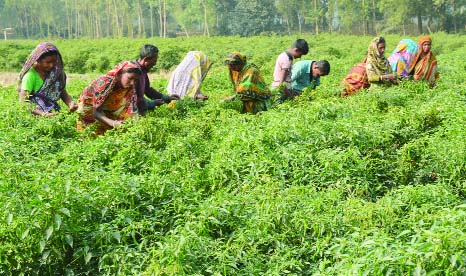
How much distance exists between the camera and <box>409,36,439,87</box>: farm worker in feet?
28.5

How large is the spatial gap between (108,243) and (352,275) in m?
1.56

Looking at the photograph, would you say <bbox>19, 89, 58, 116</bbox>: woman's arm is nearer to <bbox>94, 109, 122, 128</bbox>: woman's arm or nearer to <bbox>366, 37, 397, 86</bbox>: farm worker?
<bbox>94, 109, 122, 128</bbox>: woman's arm

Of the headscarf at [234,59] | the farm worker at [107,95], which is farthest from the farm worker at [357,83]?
the farm worker at [107,95]

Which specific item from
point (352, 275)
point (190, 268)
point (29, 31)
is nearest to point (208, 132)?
point (190, 268)

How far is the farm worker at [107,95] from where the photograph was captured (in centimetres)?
585

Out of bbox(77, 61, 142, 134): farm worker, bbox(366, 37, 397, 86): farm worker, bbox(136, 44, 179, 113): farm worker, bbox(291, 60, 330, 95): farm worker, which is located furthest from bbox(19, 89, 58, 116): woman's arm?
bbox(366, 37, 397, 86): farm worker

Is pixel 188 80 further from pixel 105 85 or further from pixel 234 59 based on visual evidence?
pixel 105 85

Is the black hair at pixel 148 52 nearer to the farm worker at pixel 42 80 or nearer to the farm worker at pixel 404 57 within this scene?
the farm worker at pixel 42 80

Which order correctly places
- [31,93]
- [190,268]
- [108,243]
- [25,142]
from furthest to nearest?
1. [31,93]
2. [25,142]
3. [108,243]
4. [190,268]

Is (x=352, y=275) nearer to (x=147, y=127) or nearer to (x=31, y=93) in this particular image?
(x=147, y=127)

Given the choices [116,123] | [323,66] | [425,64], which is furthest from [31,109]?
[425,64]

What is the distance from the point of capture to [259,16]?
190 ft

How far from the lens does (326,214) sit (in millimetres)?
3615

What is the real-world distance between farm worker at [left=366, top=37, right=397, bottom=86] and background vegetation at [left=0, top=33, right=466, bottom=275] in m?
1.84
